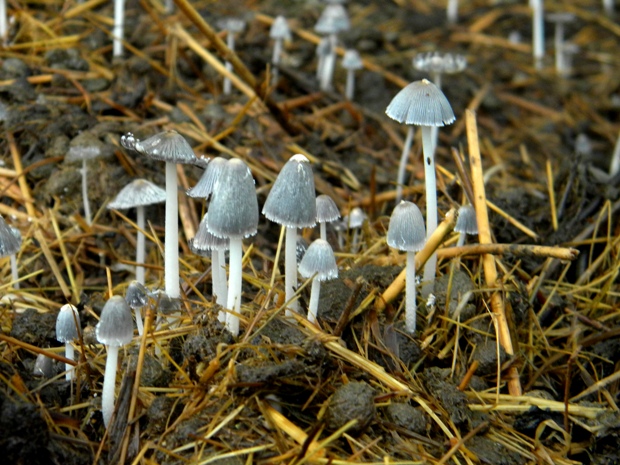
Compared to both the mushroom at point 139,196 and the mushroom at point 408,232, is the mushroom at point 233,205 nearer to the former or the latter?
the mushroom at point 408,232

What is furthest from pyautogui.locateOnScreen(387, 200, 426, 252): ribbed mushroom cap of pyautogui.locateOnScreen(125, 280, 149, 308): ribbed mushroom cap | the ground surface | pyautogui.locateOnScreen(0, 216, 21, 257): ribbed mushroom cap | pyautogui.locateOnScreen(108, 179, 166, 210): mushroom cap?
pyautogui.locateOnScreen(0, 216, 21, 257): ribbed mushroom cap

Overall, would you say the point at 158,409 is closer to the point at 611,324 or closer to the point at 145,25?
the point at 611,324

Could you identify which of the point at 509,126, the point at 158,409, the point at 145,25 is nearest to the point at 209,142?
the point at 145,25

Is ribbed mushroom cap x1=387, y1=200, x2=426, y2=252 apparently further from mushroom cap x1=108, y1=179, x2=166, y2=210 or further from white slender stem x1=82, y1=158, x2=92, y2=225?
white slender stem x1=82, y1=158, x2=92, y2=225

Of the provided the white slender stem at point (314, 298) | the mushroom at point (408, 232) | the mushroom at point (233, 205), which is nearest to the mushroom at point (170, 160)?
the mushroom at point (233, 205)

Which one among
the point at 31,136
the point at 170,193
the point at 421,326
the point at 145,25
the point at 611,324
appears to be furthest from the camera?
the point at 145,25

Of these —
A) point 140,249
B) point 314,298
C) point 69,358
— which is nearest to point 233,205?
point 314,298
